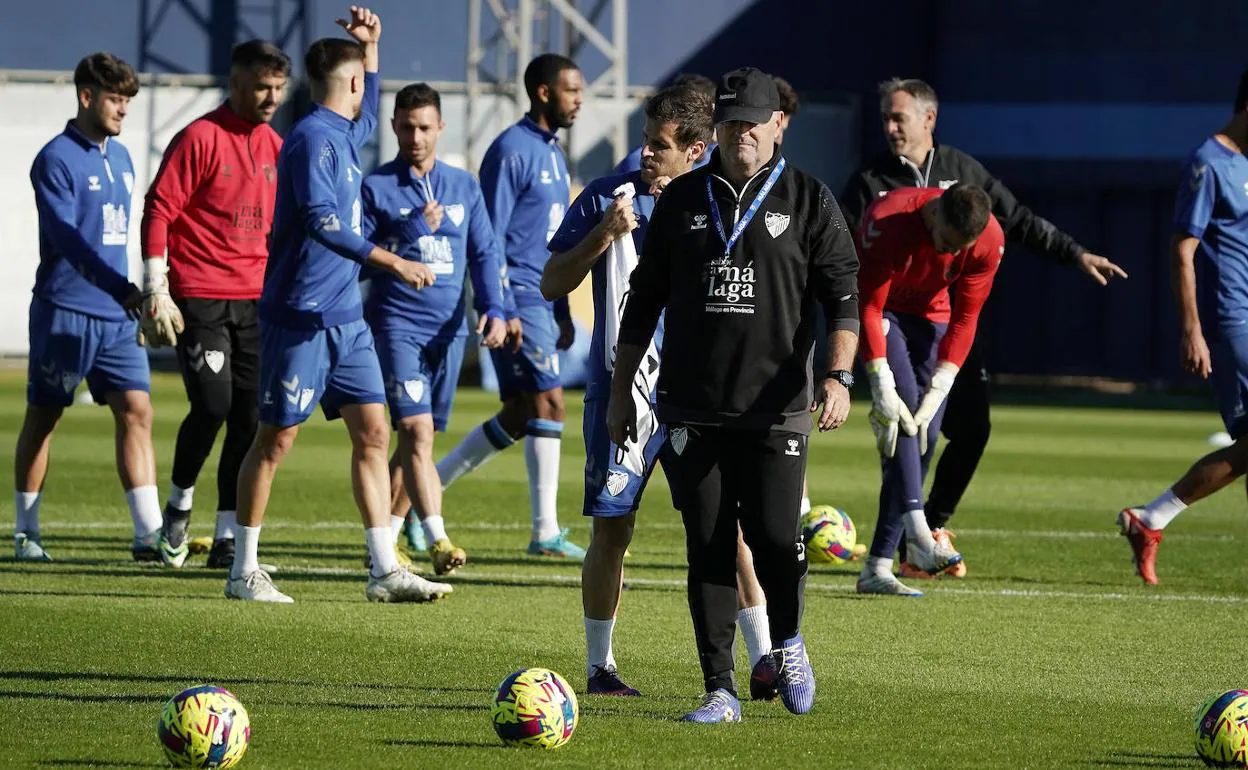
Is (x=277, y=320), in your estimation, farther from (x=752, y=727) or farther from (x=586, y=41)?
(x=586, y=41)

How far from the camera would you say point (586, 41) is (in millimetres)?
33625

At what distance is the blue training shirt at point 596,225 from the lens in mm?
6676

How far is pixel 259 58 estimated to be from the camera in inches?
373

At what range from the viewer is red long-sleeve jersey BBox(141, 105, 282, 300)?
9789mm

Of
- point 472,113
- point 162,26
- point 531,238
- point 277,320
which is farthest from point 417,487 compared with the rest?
point 162,26

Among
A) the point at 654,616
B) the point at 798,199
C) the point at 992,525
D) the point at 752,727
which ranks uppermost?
the point at 798,199

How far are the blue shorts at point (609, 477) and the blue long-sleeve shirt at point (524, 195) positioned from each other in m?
4.30

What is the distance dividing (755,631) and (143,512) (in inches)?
175

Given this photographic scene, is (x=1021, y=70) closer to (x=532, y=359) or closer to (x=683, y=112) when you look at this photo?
(x=532, y=359)

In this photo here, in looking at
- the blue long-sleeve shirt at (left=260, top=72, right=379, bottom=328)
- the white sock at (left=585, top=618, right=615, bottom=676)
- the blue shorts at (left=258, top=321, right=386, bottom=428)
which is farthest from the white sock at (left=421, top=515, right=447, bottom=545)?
the white sock at (left=585, top=618, right=615, bottom=676)

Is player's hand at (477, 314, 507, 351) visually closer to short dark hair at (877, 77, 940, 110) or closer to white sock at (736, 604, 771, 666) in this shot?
short dark hair at (877, 77, 940, 110)

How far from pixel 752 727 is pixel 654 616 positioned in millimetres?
2355

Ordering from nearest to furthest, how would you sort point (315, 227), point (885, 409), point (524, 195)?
point (315, 227) → point (885, 409) → point (524, 195)

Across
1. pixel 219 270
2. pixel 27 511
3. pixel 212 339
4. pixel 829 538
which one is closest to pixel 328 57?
pixel 219 270
